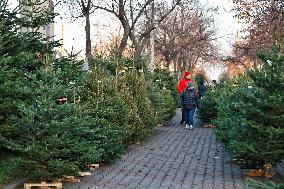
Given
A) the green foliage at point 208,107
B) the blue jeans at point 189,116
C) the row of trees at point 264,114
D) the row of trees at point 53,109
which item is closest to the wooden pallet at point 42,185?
the row of trees at point 53,109

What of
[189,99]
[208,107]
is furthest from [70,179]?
[208,107]

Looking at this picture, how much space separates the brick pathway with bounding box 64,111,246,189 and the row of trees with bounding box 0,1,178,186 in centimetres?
37

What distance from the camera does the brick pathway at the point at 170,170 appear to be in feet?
28.0

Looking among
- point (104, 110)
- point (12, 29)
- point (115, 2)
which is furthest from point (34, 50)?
point (115, 2)

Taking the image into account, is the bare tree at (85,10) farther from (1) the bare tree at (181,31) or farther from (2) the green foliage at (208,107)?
(1) the bare tree at (181,31)

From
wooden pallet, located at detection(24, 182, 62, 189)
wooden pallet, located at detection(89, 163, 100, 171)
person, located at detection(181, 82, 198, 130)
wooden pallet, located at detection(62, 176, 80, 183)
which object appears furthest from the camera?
person, located at detection(181, 82, 198, 130)

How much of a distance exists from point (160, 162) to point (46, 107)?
13.8 ft

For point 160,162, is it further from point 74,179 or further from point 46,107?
point 46,107

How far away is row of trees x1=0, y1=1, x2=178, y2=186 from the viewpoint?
780 centimetres

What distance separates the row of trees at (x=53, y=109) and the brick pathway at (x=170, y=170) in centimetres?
37

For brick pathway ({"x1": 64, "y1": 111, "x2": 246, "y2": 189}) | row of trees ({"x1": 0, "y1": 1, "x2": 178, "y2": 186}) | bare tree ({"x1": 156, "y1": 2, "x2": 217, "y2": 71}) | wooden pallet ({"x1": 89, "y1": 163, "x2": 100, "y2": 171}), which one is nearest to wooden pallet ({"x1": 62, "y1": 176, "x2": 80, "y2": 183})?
brick pathway ({"x1": 64, "y1": 111, "x2": 246, "y2": 189})

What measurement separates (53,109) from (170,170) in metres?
3.27

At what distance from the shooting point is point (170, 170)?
10156 mm

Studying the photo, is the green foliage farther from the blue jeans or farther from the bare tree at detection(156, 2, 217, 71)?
the bare tree at detection(156, 2, 217, 71)
